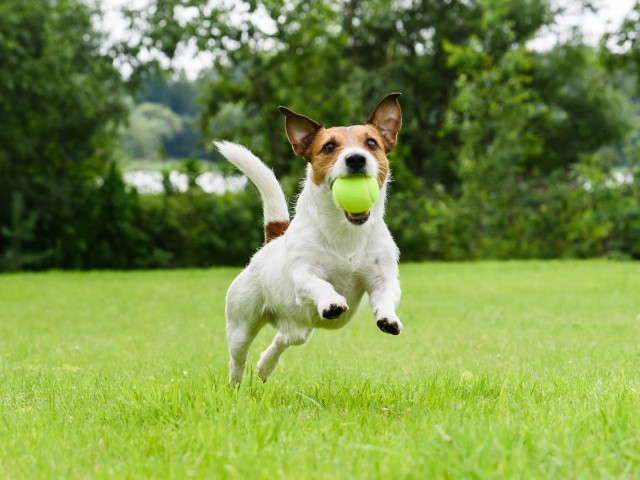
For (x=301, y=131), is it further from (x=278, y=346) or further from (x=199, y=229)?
(x=199, y=229)

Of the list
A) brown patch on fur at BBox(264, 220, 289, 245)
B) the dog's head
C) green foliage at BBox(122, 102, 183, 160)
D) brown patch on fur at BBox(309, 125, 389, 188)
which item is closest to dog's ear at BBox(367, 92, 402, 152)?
the dog's head

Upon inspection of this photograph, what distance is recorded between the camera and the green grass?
3.06 meters

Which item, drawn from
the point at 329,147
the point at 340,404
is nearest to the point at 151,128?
the point at 329,147

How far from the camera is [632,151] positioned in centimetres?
2217

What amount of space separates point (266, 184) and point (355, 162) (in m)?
1.39

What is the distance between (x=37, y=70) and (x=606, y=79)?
20.9 meters

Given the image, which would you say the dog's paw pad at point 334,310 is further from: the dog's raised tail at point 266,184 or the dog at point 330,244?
the dog's raised tail at point 266,184

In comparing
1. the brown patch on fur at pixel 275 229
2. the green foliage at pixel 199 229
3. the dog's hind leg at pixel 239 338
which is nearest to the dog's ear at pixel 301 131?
the brown patch on fur at pixel 275 229

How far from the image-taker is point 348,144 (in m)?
4.89

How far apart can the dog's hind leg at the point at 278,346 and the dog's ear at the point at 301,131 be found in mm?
1153

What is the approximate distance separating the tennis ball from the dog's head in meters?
0.04

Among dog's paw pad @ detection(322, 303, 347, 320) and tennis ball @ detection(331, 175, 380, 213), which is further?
tennis ball @ detection(331, 175, 380, 213)

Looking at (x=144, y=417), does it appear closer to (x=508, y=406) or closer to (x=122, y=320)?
(x=508, y=406)

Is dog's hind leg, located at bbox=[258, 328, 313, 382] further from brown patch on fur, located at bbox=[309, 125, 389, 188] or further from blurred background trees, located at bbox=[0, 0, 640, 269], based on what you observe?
blurred background trees, located at bbox=[0, 0, 640, 269]
